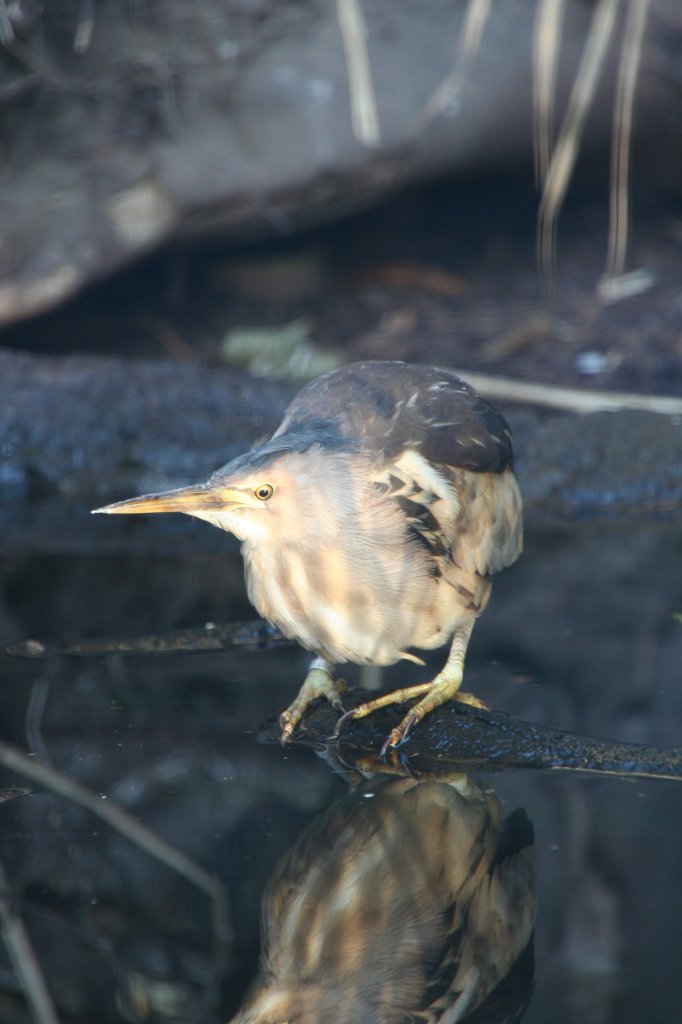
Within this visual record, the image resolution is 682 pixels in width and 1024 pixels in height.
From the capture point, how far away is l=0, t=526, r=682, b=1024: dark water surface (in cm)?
163

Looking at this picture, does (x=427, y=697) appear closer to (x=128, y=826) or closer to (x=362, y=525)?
(x=362, y=525)

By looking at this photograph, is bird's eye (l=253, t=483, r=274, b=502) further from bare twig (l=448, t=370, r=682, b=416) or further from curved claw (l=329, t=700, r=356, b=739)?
bare twig (l=448, t=370, r=682, b=416)

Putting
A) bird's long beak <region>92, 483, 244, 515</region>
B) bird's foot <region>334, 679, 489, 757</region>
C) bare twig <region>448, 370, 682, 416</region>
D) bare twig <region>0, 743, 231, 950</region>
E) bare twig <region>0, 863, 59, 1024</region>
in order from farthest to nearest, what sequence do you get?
1. bare twig <region>448, 370, 682, 416</region>
2. bird's foot <region>334, 679, 489, 757</region>
3. bird's long beak <region>92, 483, 244, 515</region>
4. bare twig <region>0, 743, 231, 950</region>
5. bare twig <region>0, 863, 59, 1024</region>

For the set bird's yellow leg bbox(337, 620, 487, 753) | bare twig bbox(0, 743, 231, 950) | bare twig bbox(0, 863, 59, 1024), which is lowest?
bird's yellow leg bbox(337, 620, 487, 753)

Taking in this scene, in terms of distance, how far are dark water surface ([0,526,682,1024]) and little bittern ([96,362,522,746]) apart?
0.64 feet

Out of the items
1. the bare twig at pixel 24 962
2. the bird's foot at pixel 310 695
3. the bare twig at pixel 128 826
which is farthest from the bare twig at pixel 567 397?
the bare twig at pixel 24 962

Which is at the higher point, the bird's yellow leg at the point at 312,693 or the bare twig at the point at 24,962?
the bare twig at the point at 24,962

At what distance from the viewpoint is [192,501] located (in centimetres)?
212

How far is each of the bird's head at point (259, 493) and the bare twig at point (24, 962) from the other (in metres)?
0.68

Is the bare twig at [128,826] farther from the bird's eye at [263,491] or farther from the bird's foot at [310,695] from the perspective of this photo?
the bird's eye at [263,491]

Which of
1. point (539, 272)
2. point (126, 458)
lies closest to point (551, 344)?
point (539, 272)

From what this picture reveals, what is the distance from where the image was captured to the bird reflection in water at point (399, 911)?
1.60 meters

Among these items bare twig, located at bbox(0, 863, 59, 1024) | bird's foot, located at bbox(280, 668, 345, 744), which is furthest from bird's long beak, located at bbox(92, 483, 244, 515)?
bare twig, located at bbox(0, 863, 59, 1024)

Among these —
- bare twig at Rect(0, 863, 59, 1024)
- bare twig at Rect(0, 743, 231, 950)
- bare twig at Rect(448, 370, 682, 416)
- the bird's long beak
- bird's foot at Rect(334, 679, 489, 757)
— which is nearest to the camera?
bare twig at Rect(0, 863, 59, 1024)
